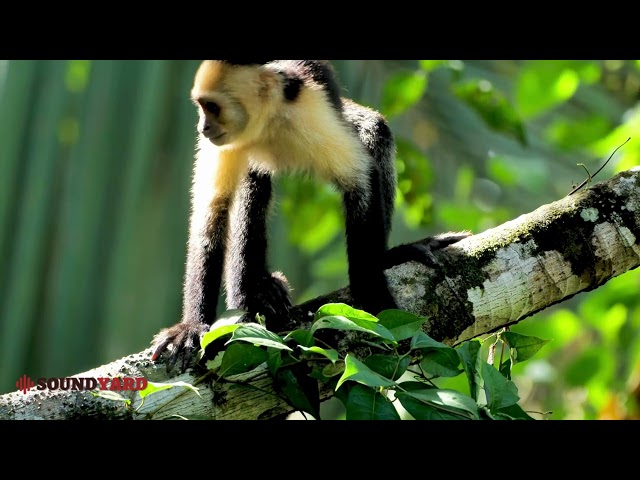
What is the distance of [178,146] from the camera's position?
6855 mm

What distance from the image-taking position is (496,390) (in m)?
2.24

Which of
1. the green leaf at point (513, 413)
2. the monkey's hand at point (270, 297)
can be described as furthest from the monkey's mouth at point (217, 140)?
the green leaf at point (513, 413)

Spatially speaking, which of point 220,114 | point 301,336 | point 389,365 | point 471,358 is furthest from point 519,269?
point 220,114

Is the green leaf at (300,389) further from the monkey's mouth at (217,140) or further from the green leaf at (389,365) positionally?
the monkey's mouth at (217,140)

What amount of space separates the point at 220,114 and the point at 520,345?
217 centimetres

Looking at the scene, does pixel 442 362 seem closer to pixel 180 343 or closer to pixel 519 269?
pixel 519 269

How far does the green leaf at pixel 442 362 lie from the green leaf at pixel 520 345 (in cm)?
36

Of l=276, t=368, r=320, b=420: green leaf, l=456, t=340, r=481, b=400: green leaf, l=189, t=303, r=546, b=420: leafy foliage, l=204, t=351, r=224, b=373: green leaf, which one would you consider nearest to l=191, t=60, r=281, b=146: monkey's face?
l=204, t=351, r=224, b=373: green leaf

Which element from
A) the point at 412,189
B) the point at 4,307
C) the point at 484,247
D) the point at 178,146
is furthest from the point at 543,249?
the point at 4,307

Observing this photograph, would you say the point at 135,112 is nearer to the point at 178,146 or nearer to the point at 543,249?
the point at 178,146

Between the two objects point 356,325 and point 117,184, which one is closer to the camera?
point 356,325

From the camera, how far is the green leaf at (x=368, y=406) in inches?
83.8

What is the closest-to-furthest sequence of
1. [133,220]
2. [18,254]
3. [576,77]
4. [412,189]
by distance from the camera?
1. [576,77]
2. [412,189]
3. [18,254]
4. [133,220]
